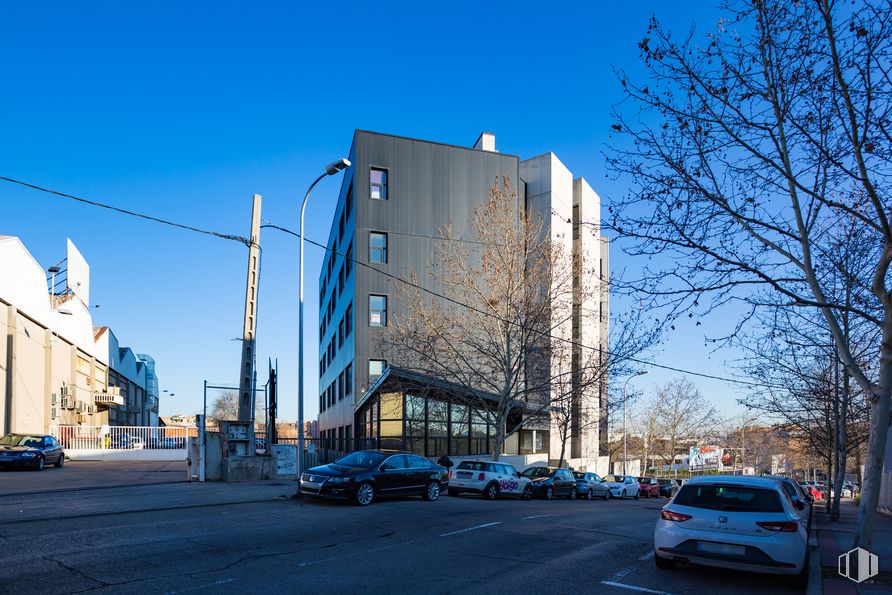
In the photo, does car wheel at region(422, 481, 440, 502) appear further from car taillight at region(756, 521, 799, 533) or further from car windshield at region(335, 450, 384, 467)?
car taillight at region(756, 521, 799, 533)

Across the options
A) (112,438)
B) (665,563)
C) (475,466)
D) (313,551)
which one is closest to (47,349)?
(112,438)

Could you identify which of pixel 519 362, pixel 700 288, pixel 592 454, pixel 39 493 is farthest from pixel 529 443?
pixel 700 288

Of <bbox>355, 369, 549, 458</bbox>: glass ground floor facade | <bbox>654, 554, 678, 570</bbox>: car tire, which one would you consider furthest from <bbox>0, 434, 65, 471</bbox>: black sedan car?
<bbox>654, 554, 678, 570</bbox>: car tire

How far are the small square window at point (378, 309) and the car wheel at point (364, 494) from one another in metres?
20.5

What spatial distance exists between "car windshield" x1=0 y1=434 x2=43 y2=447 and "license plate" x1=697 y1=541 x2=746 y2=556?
28.9 metres

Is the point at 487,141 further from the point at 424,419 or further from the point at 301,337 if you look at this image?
the point at 301,337

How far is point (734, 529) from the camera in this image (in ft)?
29.5

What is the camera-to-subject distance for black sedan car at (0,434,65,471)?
2834cm

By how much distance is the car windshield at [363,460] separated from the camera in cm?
1794

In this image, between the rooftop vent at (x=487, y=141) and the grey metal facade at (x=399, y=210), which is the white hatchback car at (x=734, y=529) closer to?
the grey metal facade at (x=399, y=210)

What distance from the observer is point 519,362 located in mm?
29000

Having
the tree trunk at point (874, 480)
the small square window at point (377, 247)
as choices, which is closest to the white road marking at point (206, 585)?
the tree trunk at point (874, 480)

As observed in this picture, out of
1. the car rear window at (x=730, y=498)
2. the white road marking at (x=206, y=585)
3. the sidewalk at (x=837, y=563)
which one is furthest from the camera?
the car rear window at (x=730, y=498)

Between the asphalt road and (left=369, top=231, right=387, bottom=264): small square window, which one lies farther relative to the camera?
(left=369, top=231, right=387, bottom=264): small square window
